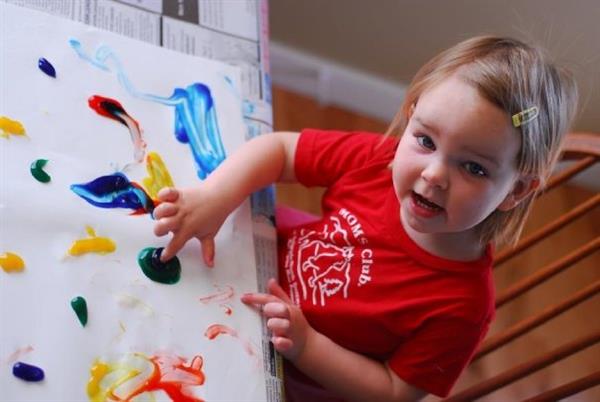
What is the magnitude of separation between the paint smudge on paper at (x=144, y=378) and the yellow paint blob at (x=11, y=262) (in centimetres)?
10

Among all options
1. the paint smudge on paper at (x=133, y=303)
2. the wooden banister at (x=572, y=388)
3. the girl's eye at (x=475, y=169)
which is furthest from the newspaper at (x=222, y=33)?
the wooden banister at (x=572, y=388)

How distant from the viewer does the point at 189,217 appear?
2.22 ft

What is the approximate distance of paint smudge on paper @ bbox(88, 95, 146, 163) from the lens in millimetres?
695

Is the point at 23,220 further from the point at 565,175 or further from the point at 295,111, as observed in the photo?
the point at 295,111

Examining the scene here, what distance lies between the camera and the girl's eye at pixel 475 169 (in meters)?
0.65

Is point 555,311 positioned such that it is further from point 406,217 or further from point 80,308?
point 80,308

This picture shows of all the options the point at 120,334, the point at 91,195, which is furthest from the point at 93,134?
the point at 120,334

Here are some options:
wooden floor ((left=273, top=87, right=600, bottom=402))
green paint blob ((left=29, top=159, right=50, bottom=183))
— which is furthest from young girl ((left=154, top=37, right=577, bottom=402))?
wooden floor ((left=273, top=87, right=600, bottom=402))

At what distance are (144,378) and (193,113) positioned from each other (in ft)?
0.91

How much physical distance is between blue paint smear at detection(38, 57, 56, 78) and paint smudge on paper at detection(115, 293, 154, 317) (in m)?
0.22

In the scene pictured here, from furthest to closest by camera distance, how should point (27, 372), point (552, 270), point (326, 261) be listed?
1. point (552, 270)
2. point (326, 261)
3. point (27, 372)

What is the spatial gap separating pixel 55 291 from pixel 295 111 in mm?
1095

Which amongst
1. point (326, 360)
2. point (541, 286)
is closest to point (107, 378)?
point (326, 360)

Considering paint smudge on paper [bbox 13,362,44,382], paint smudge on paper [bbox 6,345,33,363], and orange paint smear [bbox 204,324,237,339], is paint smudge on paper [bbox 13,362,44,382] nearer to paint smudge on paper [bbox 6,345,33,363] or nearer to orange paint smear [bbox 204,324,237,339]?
paint smudge on paper [bbox 6,345,33,363]
